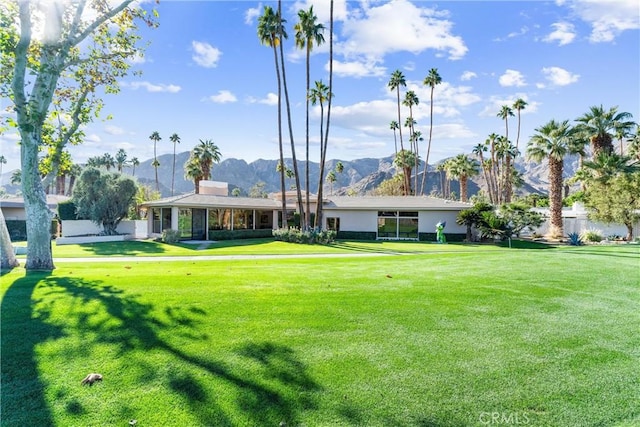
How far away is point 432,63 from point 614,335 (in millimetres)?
43892

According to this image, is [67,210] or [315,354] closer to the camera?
[315,354]

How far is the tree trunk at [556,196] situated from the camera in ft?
94.8

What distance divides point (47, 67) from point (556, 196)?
110 ft

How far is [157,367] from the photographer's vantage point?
367 cm

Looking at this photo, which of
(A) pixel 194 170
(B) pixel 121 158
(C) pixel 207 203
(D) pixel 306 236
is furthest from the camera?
(B) pixel 121 158

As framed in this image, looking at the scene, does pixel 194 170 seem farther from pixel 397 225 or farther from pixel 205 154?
pixel 397 225

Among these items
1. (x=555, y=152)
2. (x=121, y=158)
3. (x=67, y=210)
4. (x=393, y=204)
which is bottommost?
(x=67, y=210)

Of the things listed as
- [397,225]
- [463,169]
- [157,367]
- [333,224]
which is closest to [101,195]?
[333,224]

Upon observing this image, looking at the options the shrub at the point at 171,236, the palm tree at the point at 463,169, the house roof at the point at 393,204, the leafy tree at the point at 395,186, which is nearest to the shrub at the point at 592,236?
the house roof at the point at 393,204

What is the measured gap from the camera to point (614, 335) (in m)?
4.70

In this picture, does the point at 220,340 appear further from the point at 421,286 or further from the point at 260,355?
the point at 421,286

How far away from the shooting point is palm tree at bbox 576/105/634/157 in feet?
99.7

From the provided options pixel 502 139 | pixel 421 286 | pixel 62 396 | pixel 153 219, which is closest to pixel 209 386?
pixel 62 396

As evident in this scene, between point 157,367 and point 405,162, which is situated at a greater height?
point 405,162
